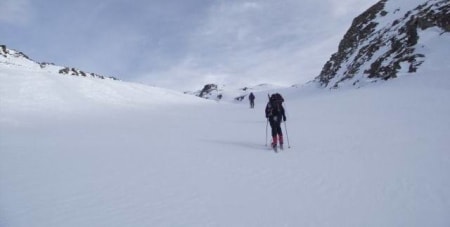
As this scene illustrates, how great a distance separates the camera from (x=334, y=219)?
18.0 ft

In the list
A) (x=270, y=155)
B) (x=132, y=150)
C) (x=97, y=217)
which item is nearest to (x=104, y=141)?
(x=132, y=150)

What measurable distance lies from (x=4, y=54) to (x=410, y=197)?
291ft

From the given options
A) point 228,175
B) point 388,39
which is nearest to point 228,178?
point 228,175

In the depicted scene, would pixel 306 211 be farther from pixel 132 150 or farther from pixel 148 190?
pixel 132 150

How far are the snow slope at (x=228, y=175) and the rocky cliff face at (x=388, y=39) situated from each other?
21186 mm

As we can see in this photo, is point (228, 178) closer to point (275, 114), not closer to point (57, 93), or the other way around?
point (275, 114)

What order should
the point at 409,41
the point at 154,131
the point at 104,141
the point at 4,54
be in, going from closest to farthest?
the point at 104,141 < the point at 154,131 < the point at 409,41 < the point at 4,54

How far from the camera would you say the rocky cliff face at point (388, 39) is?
36156 millimetres

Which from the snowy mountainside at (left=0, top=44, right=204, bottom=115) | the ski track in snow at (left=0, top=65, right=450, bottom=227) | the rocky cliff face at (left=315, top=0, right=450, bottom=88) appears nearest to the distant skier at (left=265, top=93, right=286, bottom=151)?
the ski track in snow at (left=0, top=65, right=450, bottom=227)

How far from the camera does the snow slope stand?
5625 mm

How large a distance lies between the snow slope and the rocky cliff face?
834 inches

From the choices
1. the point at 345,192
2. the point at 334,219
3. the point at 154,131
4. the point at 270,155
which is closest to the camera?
the point at 334,219

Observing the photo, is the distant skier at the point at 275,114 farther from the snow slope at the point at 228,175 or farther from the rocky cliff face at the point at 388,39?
the rocky cliff face at the point at 388,39

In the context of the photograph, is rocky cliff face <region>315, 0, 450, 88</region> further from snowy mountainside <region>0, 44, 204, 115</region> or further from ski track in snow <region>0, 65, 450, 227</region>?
snowy mountainside <region>0, 44, 204, 115</region>
